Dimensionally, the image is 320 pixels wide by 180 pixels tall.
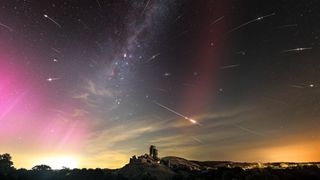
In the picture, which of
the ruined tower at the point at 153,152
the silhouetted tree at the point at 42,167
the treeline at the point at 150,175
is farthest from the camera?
the silhouetted tree at the point at 42,167

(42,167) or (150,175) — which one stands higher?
(42,167)

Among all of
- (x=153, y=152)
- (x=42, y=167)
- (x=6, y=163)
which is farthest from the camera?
(x=6, y=163)

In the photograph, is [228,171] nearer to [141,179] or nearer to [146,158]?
[141,179]

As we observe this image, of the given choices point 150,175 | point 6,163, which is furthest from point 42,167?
point 150,175

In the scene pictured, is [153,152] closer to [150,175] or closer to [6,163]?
[150,175]

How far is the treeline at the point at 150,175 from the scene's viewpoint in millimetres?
45125

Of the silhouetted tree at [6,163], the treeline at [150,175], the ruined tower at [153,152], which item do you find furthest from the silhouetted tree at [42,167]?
the ruined tower at [153,152]

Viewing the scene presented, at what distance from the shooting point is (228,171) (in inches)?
1924

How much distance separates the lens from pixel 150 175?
5481 cm

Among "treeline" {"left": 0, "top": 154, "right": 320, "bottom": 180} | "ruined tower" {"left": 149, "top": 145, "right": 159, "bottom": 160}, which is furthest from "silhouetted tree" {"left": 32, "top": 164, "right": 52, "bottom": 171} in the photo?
"ruined tower" {"left": 149, "top": 145, "right": 159, "bottom": 160}

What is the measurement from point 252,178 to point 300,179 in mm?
5862

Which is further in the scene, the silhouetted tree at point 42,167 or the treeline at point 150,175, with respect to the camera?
the silhouetted tree at point 42,167

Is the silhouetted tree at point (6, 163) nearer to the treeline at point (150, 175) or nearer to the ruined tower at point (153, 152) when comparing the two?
the treeline at point (150, 175)

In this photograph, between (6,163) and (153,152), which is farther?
(6,163)
